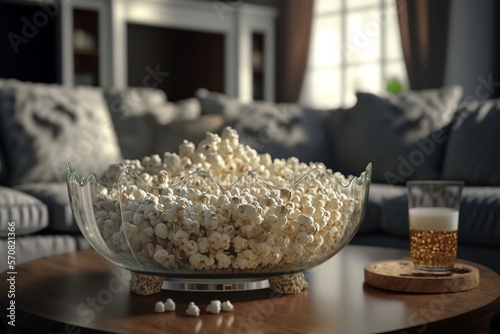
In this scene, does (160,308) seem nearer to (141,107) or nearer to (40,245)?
(40,245)

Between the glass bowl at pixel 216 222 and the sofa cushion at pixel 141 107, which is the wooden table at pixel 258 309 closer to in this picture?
the glass bowl at pixel 216 222

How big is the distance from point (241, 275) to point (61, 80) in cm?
397

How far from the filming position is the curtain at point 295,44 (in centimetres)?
529

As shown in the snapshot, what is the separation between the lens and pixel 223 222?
2.94 ft

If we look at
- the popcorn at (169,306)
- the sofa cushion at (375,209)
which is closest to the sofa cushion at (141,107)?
the sofa cushion at (375,209)

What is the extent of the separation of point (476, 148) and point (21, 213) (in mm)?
1694

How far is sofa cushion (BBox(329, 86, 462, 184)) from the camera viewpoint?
9.14 ft

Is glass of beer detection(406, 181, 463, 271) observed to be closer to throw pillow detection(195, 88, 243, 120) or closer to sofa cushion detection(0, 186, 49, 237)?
sofa cushion detection(0, 186, 49, 237)

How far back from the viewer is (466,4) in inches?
164

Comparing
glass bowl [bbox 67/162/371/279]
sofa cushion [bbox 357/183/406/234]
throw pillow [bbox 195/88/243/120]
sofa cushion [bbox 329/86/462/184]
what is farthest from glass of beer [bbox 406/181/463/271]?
throw pillow [bbox 195/88/243/120]

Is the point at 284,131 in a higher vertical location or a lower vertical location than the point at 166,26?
lower

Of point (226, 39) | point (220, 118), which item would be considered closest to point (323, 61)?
point (226, 39)

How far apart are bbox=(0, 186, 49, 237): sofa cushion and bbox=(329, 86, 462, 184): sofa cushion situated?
1357mm

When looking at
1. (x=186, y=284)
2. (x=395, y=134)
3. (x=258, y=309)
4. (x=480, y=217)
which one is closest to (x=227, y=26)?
(x=395, y=134)
